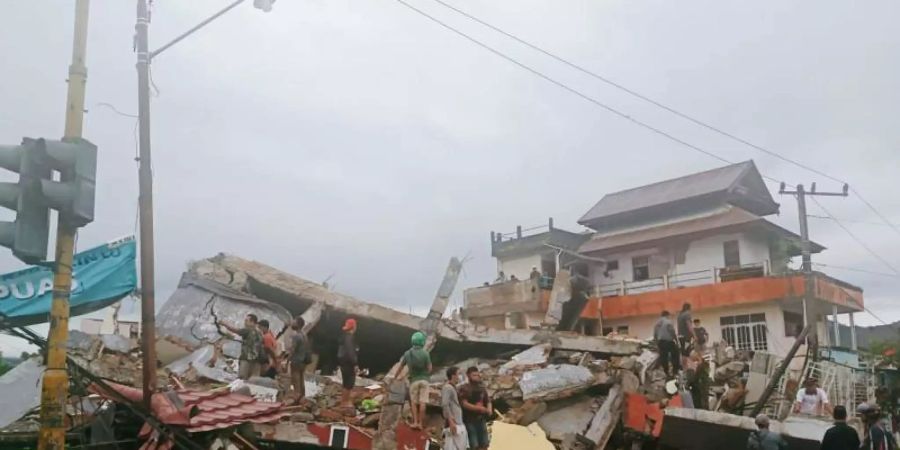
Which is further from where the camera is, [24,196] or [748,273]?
[748,273]

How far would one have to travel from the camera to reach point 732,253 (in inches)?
1230

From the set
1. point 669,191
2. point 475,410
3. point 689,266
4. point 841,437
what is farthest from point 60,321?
point 669,191

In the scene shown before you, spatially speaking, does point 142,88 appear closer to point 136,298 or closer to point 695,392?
point 136,298

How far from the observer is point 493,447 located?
10758 mm

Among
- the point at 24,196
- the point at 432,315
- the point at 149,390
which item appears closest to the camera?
the point at 24,196

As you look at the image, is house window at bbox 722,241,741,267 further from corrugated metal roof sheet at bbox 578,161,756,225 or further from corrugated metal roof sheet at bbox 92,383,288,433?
corrugated metal roof sheet at bbox 92,383,288,433

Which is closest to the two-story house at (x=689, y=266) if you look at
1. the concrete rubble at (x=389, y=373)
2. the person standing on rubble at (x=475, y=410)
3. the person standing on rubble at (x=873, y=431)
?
the concrete rubble at (x=389, y=373)

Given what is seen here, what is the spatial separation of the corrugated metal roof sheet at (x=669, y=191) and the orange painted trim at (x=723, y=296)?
4.85 metres

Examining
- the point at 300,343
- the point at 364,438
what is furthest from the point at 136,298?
the point at 364,438

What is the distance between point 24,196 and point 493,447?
24.8ft

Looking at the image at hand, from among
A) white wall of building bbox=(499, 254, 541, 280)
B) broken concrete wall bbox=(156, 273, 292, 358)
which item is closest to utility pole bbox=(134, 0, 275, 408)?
broken concrete wall bbox=(156, 273, 292, 358)

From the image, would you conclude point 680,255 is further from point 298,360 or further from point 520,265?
point 298,360

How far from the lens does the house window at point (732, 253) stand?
3093 cm

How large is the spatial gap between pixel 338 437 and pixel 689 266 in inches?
992
